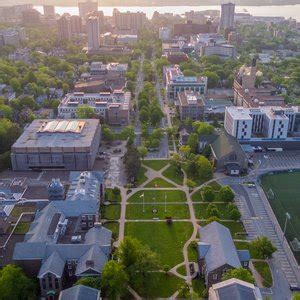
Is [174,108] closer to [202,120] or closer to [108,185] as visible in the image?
[202,120]

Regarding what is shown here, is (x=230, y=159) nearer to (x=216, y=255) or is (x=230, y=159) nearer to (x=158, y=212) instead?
(x=158, y=212)

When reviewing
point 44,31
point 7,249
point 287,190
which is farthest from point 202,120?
point 44,31

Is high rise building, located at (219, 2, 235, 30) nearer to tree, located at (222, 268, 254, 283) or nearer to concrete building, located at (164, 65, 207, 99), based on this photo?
concrete building, located at (164, 65, 207, 99)

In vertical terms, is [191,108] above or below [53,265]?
above

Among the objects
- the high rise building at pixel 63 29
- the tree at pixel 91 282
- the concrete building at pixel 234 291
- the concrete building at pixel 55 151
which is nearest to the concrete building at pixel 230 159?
the concrete building at pixel 55 151

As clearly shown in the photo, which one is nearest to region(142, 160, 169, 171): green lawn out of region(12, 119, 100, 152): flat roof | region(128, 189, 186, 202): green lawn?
Answer: region(128, 189, 186, 202): green lawn

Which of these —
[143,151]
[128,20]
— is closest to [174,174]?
[143,151]

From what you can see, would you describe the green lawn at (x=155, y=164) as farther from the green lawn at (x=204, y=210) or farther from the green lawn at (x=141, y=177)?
the green lawn at (x=204, y=210)
